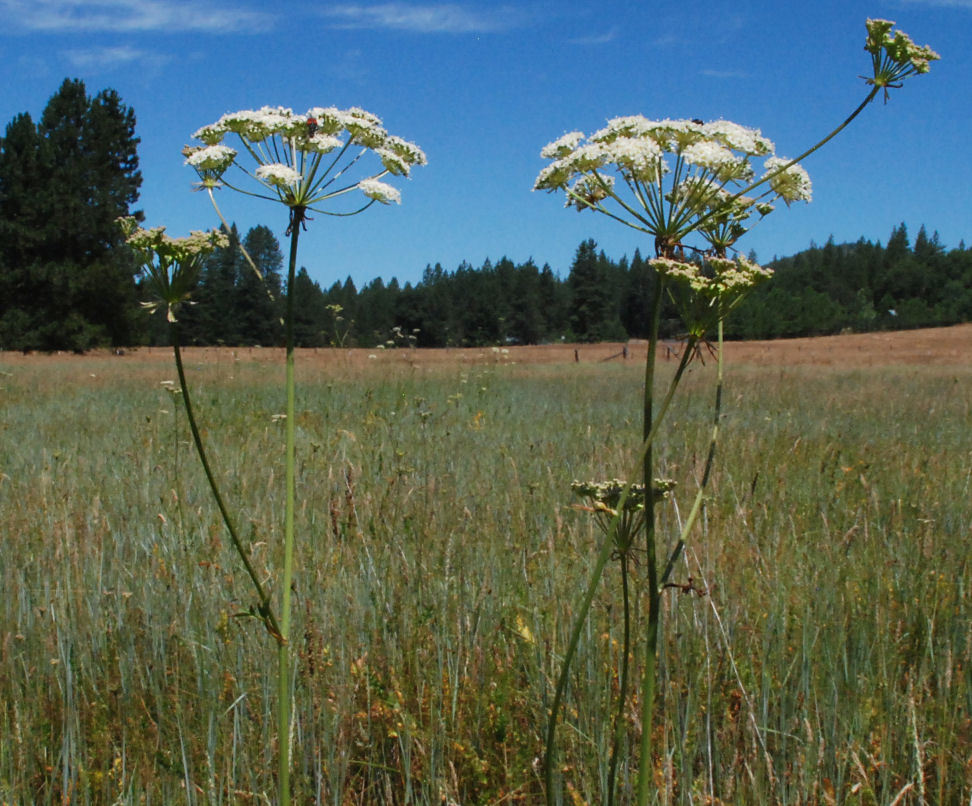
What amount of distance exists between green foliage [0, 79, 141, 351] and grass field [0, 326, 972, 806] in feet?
145

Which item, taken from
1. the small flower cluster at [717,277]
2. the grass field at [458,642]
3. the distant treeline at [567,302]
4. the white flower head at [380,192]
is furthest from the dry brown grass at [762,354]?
the distant treeline at [567,302]

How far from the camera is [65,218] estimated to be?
42.8 meters

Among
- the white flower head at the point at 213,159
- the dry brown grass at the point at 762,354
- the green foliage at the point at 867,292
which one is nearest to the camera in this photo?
the white flower head at the point at 213,159

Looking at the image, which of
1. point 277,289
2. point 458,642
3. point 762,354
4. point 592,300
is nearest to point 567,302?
point 592,300

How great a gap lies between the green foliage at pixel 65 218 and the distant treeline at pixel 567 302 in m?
30.3

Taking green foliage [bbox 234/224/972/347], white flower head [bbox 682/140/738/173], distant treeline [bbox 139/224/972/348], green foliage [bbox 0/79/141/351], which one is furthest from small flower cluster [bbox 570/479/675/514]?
Answer: green foliage [bbox 234/224/972/347]

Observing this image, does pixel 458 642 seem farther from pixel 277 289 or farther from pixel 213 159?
pixel 277 289

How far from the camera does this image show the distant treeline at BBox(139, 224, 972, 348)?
3401 inches

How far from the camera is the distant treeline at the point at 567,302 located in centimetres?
8638

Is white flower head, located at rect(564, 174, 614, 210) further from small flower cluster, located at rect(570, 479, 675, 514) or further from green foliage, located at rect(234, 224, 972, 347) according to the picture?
green foliage, located at rect(234, 224, 972, 347)

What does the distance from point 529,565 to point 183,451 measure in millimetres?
3467

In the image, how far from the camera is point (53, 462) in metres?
6.01

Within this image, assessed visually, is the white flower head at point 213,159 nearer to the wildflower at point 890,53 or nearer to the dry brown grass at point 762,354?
the wildflower at point 890,53

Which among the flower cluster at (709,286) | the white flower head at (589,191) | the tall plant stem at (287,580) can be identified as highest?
the white flower head at (589,191)
